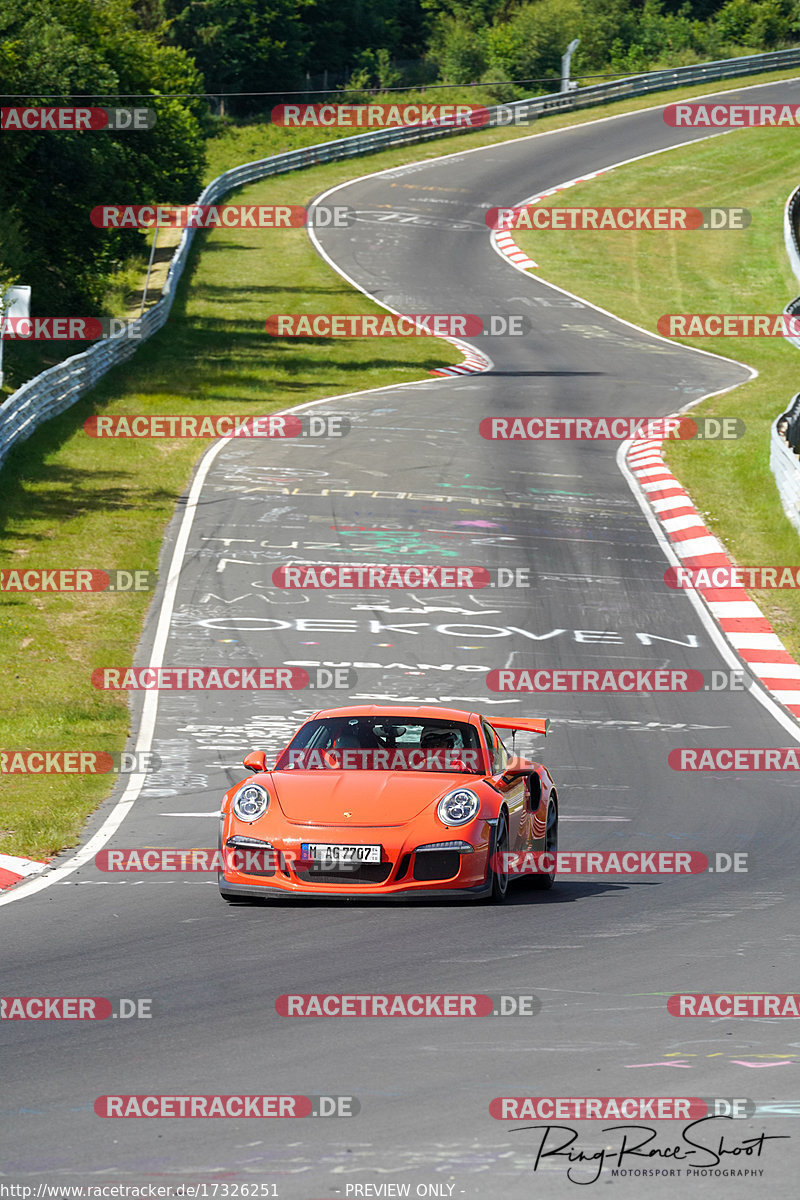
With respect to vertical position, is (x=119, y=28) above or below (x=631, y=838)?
above

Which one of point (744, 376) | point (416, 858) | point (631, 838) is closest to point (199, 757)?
point (631, 838)

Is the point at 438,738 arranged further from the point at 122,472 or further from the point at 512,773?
the point at 122,472

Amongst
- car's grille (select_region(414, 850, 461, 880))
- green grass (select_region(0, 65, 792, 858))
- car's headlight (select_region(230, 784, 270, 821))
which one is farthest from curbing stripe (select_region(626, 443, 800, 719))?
car's headlight (select_region(230, 784, 270, 821))

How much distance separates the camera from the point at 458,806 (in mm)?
10141

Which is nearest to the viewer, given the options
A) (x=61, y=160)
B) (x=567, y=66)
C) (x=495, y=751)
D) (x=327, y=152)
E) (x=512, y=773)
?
(x=512, y=773)

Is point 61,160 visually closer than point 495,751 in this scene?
No

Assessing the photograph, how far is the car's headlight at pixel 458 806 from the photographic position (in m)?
10.0

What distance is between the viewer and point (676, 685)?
1961 centimetres

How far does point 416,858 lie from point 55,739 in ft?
25.4

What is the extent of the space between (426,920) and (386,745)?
179 cm

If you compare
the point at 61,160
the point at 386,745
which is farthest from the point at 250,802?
the point at 61,160

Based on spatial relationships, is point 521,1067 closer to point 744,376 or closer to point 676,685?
point 676,685

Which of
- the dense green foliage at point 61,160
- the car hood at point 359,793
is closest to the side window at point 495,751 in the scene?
the car hood at point 359,793

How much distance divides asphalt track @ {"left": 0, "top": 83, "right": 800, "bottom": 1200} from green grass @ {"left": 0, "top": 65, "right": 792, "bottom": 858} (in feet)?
2.39
